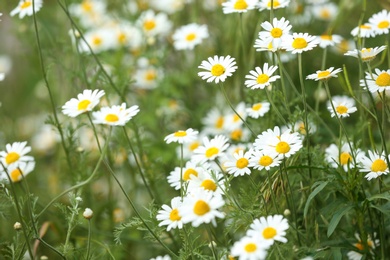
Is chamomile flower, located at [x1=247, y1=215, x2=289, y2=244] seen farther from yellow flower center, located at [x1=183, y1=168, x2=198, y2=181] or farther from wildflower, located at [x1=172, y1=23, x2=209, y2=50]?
wildflower, located at [x1=172, y1=23, x2=209, y2=50]

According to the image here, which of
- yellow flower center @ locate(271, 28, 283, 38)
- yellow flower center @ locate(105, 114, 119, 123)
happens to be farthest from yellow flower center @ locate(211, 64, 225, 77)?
yellow flower center @ locate(105, 114, 119, 123)

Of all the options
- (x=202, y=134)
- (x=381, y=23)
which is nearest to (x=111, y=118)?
(x=381, y=23)

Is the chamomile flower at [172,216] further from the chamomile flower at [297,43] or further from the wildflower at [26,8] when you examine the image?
the wildflower at [26,8]

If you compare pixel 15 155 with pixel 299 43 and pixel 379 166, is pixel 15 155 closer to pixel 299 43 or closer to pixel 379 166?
pixel 299 43

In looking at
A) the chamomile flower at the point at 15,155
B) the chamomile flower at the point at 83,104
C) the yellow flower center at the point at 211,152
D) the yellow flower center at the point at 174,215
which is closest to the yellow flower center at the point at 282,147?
the yellow flower center at the point at 211,152

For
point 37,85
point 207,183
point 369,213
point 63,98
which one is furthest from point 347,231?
point 37,85

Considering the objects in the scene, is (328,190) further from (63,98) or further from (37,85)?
(37,85)
